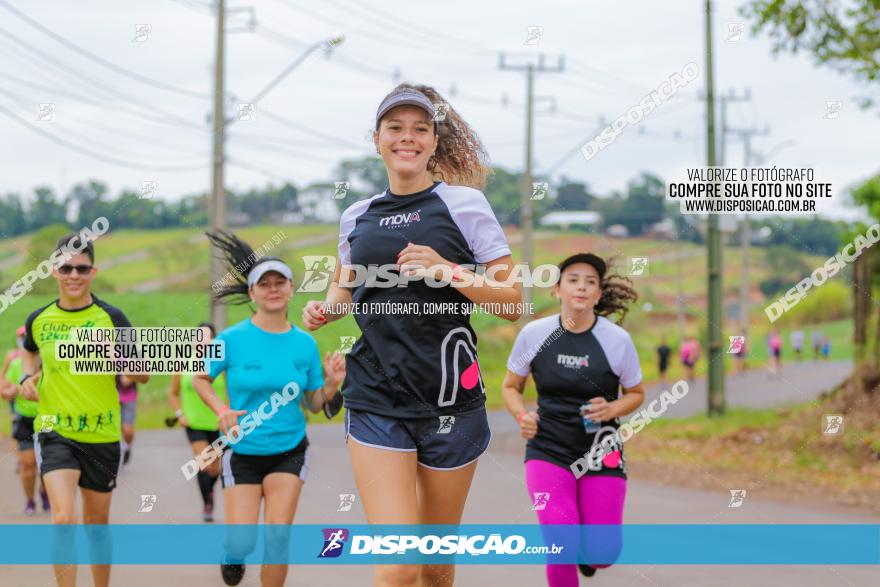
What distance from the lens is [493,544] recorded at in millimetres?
8266

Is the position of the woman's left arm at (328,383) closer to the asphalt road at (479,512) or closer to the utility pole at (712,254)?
the asphalt road at (479,512)

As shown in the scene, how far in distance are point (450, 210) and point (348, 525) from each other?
6491 millimetres

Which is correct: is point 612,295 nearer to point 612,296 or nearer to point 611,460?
point 612,296

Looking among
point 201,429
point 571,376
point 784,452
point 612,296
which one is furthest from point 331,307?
point 784,452

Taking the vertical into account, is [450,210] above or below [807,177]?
below

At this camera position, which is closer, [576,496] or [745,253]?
[576,496]

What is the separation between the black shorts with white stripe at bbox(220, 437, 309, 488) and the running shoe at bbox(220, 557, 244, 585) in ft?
1.59

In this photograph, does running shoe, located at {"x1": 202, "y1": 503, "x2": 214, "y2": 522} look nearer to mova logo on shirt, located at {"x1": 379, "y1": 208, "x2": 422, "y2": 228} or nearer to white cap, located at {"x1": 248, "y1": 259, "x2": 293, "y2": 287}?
white cap, located at {"x1": 248, "y1": 259, "x2": 293, "y2": 287}

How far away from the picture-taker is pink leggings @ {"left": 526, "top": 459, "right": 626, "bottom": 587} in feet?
21.1

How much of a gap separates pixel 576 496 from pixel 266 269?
2.12 m

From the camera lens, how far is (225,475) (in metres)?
6.52

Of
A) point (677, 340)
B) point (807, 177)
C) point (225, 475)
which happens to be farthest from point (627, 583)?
point (677, 340)

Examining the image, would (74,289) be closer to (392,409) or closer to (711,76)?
(392,409)

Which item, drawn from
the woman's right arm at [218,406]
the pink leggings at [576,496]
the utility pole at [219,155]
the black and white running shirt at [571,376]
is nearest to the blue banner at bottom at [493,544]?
the pink leggings at [576,496]
